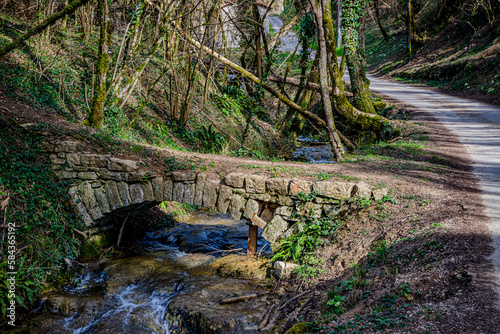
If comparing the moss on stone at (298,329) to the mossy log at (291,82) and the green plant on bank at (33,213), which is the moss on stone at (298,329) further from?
the mossy log at (291,82)

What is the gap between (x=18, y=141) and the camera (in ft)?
21.1

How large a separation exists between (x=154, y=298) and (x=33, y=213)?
2.65 metres

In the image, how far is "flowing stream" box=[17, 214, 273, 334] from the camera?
4.88m

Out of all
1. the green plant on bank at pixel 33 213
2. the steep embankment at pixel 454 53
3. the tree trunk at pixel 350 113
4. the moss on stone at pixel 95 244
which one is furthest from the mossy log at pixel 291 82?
the green plant on bank at pixel 33 213

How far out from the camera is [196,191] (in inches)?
250

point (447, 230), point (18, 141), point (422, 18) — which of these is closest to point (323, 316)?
point (447, 230)

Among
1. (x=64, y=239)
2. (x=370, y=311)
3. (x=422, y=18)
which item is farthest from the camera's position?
(x=422, y=18)

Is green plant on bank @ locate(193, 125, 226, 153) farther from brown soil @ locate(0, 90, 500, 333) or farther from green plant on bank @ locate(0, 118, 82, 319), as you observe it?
green plant on bank @ locate(0, 118, 82, 319)

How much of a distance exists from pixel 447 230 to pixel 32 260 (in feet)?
20.8

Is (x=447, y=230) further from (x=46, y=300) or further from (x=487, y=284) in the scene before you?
(x=46, y=300)

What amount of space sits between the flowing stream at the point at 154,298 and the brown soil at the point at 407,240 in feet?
2.78

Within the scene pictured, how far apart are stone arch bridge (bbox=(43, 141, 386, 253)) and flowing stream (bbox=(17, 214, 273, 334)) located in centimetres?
102

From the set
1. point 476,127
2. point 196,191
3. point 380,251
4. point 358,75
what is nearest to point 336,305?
Result: point 380,251

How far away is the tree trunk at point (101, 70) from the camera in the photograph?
24.3 feet
